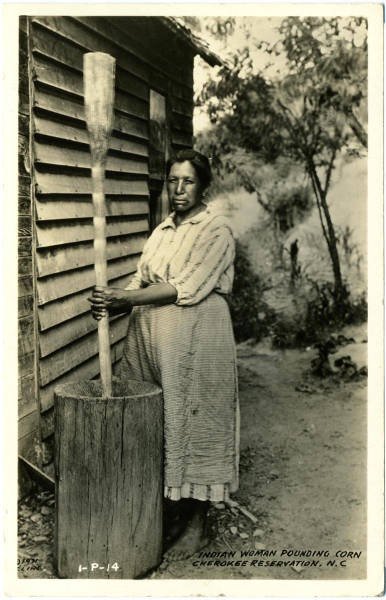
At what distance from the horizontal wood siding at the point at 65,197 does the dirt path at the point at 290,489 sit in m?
0.88

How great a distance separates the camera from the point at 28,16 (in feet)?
10.9

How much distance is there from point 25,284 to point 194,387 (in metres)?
1.04

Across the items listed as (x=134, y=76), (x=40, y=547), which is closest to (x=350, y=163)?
(x=134, y=76)

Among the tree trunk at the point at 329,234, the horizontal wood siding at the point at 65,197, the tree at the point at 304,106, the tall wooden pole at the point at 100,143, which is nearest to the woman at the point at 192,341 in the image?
the tall wooden pole at the point at 100,143

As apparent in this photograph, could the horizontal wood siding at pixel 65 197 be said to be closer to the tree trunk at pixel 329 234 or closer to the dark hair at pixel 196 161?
the dark hair at pixel 196 161

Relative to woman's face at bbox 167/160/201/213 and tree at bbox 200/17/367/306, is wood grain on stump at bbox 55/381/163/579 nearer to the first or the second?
woman's face at bbox 167/160/201/213

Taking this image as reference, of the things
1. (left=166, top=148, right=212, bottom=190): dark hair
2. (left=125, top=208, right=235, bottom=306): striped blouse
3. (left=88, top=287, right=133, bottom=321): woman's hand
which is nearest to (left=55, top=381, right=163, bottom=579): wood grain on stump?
(left=88, top=287, right=133, bottom=321): woman's hand

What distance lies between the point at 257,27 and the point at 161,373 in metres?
2.08

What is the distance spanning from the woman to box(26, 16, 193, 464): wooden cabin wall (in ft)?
2.00

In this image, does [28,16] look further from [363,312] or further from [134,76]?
[363,312]

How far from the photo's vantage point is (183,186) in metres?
3.22

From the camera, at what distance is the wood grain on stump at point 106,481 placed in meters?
2.88

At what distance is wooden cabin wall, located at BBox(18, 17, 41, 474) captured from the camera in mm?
3297
